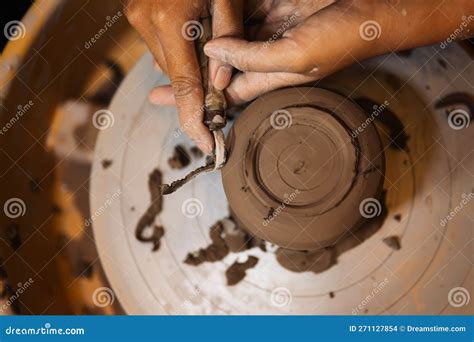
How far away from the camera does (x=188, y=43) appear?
183cm

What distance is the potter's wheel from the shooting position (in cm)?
217

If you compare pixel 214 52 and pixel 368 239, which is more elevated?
pixel 214 52

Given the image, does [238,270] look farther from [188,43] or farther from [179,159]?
[188,43]

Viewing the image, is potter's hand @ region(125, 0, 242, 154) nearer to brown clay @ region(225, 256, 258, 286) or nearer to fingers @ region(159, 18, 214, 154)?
fingers @ region(159, 18, 214, 154)

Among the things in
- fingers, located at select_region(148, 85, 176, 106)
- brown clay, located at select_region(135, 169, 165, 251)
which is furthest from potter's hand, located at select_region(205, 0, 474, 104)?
brown clay, located at select_region(135, 169, 165, 251)

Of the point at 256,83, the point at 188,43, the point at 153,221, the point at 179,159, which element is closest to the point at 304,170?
the point at 256,83

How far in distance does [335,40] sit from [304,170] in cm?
53

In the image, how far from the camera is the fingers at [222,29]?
1.86 metres

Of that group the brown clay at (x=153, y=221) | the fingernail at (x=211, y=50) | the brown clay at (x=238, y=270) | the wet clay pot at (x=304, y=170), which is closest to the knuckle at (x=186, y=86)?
the fingernail at (x=211, y=50)

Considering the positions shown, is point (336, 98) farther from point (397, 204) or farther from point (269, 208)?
point (397, 204)

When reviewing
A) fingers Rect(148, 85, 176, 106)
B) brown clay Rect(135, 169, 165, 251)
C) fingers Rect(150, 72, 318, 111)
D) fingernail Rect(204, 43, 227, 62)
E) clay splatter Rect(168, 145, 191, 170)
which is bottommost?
brown clay Rect(135, 169, 165, 251)

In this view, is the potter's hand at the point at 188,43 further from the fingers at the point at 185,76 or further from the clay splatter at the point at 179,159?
the clay splatter at the point at 179,159

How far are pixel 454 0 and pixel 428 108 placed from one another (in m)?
0.48

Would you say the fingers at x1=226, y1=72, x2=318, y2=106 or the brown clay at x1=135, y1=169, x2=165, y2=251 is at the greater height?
the fingers at x1=226, y1=72, x2=318, y2=106
